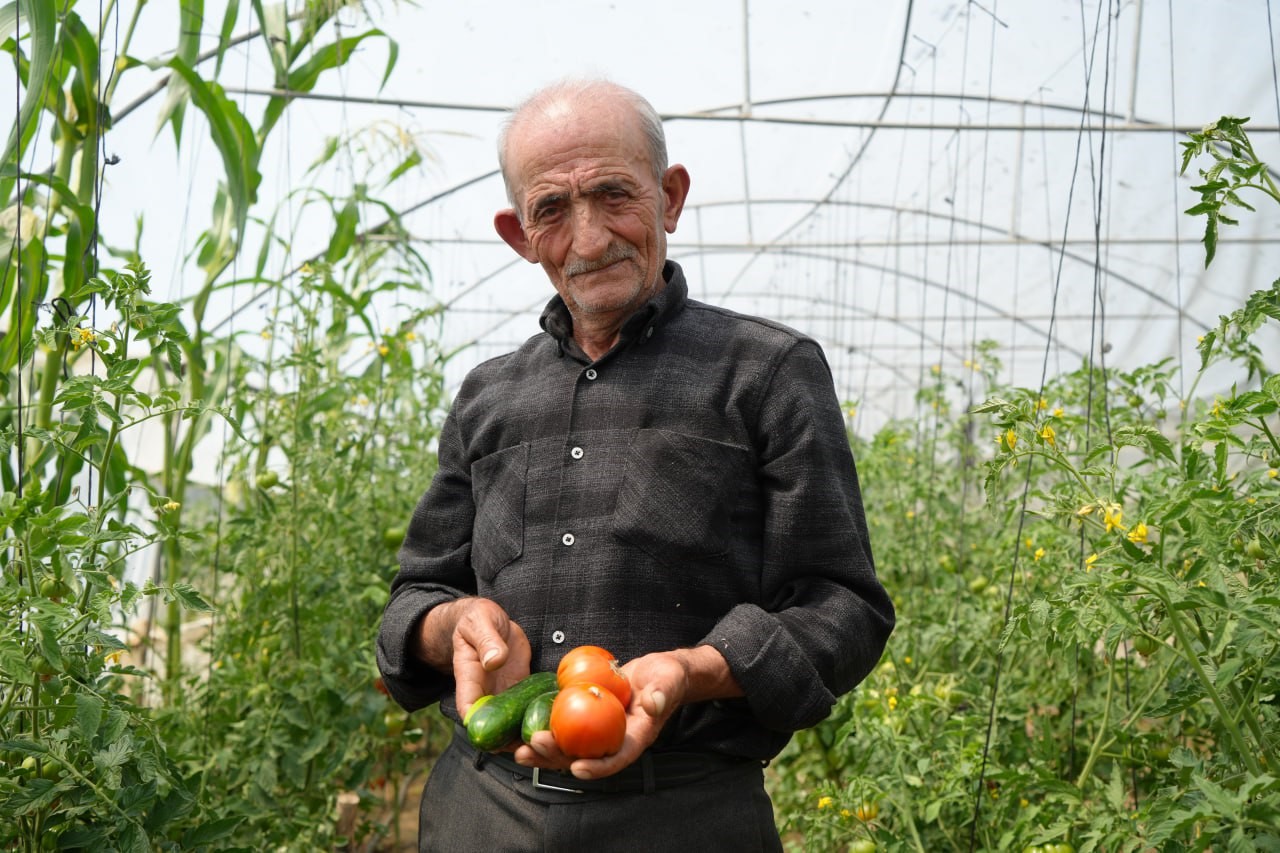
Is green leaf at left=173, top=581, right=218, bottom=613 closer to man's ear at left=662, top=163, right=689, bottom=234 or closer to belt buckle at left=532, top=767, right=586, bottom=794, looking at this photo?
belt buckle at left=532, top=767, right=586, bottom=794

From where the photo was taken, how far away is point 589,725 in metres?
1.16

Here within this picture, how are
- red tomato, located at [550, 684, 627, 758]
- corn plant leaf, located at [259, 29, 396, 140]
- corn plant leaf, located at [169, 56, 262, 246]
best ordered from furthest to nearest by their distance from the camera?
1. corn plant leaf, located at [259, 29, 396, 140]
2. corn plant leaf, located at [169, 56, 262, 246]
3. red tomato, located at [550, 684, 627, 758]

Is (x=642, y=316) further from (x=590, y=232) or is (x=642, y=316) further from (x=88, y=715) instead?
(x=88, y=715)

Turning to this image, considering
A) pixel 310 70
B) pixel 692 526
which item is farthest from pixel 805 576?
pixel 310 70

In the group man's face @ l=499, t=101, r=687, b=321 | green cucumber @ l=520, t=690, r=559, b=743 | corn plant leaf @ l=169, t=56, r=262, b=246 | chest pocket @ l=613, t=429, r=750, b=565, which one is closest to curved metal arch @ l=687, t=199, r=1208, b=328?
corn plant leaf @ l=169, t=56, r=262, b=246

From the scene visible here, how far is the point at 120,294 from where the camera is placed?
1623mm

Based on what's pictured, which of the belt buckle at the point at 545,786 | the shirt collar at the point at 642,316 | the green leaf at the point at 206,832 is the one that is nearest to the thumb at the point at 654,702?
the belt buckle at the point at 545,786

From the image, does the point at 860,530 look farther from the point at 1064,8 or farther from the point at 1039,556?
the point at 1064,8

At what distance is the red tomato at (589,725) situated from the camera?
45.8 inches

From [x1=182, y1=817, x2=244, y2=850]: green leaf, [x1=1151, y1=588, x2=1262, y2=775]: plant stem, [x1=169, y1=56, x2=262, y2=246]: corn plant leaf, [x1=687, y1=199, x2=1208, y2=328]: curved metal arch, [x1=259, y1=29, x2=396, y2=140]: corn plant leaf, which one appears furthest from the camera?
[x1=687, y1=199, x2=1208, y2=328]: curved metal arch

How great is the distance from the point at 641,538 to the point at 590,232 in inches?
15.9

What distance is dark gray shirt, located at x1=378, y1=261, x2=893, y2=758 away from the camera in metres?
1.37

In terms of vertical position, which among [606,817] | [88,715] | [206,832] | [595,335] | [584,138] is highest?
[584,138]

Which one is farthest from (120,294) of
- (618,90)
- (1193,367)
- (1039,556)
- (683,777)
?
(1193,367)
